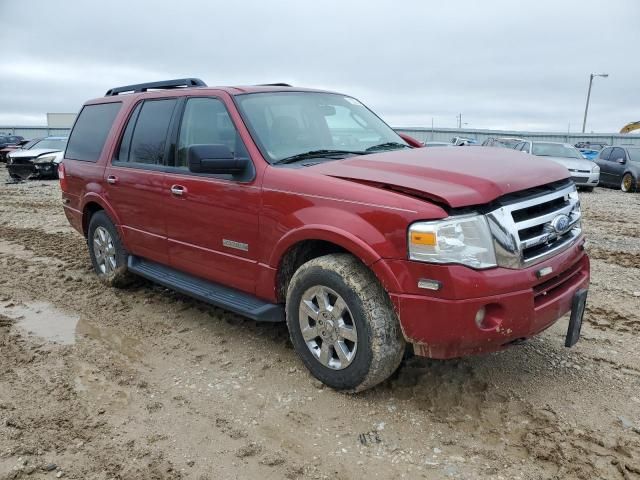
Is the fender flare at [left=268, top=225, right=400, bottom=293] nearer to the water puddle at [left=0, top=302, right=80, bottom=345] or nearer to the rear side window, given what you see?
the water puddle at [left=0, top=302, right=80, bottom=345]

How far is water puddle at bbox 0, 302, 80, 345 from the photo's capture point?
4375mm

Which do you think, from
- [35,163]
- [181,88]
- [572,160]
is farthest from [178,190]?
[35,163]

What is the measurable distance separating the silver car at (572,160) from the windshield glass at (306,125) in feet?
35.5

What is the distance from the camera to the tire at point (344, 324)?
9.87 ft

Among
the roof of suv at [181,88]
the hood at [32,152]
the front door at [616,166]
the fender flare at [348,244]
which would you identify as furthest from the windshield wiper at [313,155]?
the hood at [32,152]

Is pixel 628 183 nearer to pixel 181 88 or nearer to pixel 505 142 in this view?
pixel 505 142

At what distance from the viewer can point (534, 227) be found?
9.96 feet

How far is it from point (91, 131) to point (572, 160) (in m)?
13.7

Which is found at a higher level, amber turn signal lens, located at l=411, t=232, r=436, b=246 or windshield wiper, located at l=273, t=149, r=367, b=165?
windshield wiper, located at l=273, t=149, r=367, b=165

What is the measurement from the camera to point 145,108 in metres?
4.88

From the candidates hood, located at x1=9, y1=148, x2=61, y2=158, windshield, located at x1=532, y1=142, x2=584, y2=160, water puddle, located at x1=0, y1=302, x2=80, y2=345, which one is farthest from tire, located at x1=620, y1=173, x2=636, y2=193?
hood, located at x1=9, y1=148, x2=61, y2=158

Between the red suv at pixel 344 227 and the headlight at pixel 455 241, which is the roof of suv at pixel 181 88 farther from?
the headlight at pixel 455 241

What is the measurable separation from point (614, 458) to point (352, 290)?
5.15 ft

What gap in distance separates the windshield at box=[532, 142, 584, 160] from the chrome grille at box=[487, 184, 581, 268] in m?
13.8
